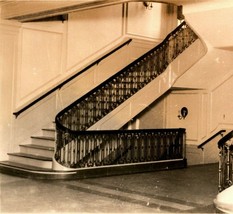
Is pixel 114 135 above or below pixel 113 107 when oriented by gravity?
below

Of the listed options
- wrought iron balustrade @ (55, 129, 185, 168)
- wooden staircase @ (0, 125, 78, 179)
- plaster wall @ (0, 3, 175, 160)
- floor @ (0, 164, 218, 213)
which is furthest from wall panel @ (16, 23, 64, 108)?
floor @ (0, 164, 218, 213)

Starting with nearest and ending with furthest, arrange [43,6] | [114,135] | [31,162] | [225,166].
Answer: [225,166]
[43,6]
[31,162]
[114,135]

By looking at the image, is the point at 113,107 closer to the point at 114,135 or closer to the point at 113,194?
the point at 114,135

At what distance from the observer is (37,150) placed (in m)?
9.39

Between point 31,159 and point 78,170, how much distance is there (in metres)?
1.11

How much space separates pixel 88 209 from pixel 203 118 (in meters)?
6.76

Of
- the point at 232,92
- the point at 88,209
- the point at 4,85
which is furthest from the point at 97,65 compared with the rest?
the point at 88,209

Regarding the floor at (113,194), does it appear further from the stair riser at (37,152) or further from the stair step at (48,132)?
the stair step at (48,132)

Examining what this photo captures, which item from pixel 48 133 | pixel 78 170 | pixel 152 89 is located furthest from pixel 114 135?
pixel 152 89

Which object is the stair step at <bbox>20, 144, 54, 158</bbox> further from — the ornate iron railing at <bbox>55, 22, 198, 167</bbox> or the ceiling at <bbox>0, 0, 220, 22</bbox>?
the ceiling at <bbox>0, 0, 220, 22</bbox>

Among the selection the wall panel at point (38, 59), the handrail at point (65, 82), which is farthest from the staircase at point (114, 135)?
the wall panel at point (38, 59)

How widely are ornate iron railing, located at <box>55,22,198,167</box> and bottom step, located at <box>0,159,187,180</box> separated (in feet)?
0.88

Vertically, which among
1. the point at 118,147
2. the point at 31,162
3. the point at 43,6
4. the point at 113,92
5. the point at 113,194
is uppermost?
the point at 43,6

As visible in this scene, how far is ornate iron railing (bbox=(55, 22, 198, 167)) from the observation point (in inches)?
338
